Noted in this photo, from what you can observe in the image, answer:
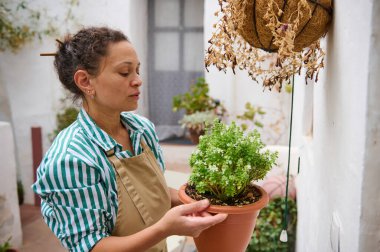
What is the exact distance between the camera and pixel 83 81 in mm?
1510

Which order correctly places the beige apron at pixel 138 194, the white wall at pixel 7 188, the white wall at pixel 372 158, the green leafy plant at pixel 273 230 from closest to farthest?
the white wall at pixel 372 158, the beige apron at pixel 138 194, the green leafy plant at pixel 273 230, the white wall at pixel 7 188

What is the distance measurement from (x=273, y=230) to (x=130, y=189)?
100 inches

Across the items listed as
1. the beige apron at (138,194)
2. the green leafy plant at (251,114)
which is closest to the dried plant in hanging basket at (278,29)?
the beige apron at (138,194)

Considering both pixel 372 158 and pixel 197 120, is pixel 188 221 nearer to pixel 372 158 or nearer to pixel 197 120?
pixel 372 158

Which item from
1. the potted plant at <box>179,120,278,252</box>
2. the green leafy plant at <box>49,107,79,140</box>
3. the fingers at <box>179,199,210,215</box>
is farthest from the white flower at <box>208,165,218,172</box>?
the green leafy plant at <box>49,107,79,140</box>

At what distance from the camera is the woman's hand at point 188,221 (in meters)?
1.22

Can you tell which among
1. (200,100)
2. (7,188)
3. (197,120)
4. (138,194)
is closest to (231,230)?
(138,194)

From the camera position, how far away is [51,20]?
588 centimetres

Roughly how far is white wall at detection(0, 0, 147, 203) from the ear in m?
4.51

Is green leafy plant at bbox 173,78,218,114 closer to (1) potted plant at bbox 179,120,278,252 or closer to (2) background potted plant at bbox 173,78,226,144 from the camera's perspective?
(2) background potted plant at bbox 173,78,226,144

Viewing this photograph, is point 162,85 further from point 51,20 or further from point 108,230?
point 108,230

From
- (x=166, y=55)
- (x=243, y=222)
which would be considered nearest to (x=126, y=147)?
(x=243, y=222)

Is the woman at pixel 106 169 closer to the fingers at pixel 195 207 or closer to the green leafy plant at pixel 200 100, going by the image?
the fingers at pixel 195 207

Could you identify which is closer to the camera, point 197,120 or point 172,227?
point 172,227
